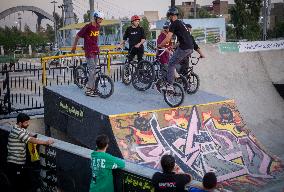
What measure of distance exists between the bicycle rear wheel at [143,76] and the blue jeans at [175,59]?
3.58ft

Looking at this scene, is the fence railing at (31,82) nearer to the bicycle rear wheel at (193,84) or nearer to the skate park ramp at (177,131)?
the skate park ramp at (177,131)

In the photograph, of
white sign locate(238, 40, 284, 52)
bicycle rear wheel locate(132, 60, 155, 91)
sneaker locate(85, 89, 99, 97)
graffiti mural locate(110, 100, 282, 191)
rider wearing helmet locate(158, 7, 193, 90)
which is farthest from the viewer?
white sign locate(238, 40, 284, 52)

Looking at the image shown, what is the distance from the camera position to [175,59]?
9.27m

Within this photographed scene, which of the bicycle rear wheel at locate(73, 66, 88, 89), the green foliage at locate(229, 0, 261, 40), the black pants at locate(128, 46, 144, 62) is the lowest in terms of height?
the bicycle rear wheel at locate(73, 66, 88, 89)

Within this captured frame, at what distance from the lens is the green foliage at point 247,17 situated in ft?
156

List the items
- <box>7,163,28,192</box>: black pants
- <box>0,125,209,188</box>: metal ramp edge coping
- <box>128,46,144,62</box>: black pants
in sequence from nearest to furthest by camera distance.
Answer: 1. <box>0,125,209,188</box>: metal ramp edge coping
2. <box>7,163,28,192</box>: black pants
3. <box>128,46,144,62</box>: black pants

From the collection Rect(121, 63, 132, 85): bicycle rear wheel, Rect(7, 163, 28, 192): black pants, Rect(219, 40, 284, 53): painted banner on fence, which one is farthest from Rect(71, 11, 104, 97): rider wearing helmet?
Rect(219, 40, 284, 53): painted banner on fence

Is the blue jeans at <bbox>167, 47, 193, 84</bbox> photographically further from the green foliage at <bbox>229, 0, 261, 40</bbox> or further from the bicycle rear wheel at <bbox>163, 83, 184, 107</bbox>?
the green foliage at <bbox>229, 0, 261, 40</bbox>

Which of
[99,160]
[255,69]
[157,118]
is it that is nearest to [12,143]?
[99,160]

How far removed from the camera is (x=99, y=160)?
17.1 feet

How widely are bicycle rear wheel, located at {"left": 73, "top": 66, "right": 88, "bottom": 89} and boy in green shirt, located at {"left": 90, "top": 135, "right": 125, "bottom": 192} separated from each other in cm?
573

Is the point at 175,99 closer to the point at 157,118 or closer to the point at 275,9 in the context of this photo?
the point at 157,118

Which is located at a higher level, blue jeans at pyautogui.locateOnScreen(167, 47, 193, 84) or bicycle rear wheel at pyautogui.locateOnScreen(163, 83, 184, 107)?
blue jeans at pyautogui.locateOnScreen(167, 47, 193, 84)

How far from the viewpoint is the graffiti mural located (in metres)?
8.25
